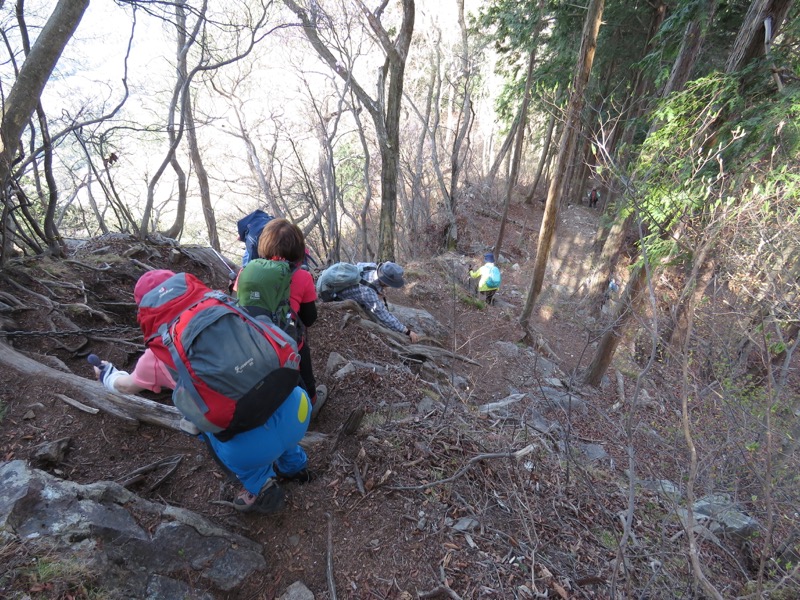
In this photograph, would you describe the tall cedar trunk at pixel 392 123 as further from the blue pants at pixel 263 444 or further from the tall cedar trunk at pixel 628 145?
the blue pants at pixel 263 444

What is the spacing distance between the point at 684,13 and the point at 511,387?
7316 mm

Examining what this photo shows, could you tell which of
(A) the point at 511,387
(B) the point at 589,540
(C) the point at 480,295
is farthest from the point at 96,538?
(C) the point at 480,295

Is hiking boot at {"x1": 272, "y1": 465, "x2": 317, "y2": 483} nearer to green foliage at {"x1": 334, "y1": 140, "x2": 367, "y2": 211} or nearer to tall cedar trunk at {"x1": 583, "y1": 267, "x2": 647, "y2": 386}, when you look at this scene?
tall cedar trunk at {"x1": 583, "y1": 267, "x2": 647, "y2": 386}

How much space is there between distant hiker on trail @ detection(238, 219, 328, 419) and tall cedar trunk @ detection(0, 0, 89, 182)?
8.68 feet

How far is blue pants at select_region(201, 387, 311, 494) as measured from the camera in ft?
6.89

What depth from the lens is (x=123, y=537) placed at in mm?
2010

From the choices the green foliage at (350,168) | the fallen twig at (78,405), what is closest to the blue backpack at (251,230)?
the fallen twig at (78,405)

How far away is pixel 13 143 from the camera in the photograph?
11.5 ft

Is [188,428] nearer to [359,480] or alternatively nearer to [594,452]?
[359,480]

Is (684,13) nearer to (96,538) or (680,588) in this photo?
(680,588)

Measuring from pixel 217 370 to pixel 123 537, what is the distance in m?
1.08

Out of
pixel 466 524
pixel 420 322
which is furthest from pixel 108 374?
pixel 420 322

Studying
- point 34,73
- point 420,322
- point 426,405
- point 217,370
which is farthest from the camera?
point 420,322

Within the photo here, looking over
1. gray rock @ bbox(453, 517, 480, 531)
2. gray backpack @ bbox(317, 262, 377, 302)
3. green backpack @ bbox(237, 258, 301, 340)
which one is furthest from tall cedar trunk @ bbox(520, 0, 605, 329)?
gray rock @ bbox(453, 517, 480, 531)
